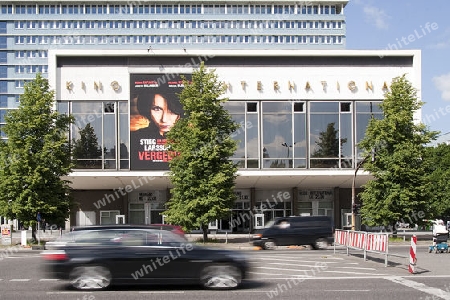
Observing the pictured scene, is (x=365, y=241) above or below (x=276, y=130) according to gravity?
below

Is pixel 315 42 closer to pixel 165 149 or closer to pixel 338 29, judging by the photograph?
pixel 338 29

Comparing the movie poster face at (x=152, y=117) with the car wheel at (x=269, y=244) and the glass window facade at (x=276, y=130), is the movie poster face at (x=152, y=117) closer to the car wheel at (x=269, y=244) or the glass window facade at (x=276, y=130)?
the glass window facade at (x=276, y=130)

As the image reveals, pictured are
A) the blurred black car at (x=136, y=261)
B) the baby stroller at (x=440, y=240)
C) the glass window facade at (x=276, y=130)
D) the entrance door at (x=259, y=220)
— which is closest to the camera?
the blurred black car at (x=136, y=261)

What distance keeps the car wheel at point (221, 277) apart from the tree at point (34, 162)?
2395 centimetres

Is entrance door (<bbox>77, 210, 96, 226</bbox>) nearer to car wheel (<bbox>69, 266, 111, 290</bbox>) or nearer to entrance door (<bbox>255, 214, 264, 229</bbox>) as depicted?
entrance door (<bbox>255, 214, 264, 229</bbox>)

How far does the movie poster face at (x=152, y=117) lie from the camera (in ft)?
141

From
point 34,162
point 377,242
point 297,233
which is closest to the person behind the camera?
point 377,242

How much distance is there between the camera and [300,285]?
14.4 m

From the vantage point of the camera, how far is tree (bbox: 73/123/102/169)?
143 ft

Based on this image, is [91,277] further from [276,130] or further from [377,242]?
[276,130]

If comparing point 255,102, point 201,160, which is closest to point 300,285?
point 201,160

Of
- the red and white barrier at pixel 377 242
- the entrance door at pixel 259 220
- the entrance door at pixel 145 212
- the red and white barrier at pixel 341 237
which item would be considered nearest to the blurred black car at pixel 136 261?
the red and white barrier at pixel 377 242

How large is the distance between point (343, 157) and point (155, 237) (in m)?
32.9

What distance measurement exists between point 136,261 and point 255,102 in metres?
32.4
